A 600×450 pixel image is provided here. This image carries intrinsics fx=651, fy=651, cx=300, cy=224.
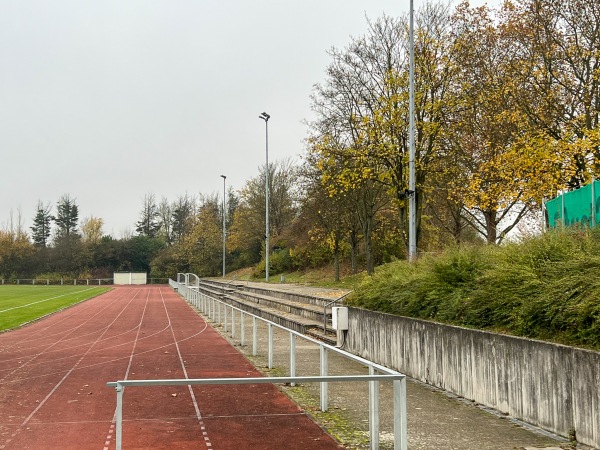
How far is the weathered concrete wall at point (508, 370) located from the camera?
22.1ft

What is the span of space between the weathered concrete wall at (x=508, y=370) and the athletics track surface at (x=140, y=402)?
8.04 feet

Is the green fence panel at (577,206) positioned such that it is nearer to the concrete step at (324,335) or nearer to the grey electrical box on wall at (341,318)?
the grey electrical box on wall at (341,318)

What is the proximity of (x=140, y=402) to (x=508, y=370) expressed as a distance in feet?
17.2

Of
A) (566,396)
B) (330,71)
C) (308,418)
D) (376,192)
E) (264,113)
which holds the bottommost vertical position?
(308,418)

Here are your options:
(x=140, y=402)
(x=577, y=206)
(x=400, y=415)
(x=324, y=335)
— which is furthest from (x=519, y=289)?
(x=324, y=335)

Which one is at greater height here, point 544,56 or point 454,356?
point 544,56

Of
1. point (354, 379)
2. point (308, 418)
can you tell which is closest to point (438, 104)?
point (308, 418)

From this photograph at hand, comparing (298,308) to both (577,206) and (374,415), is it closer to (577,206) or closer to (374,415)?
(577,206)

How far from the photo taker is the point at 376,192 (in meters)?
38.6

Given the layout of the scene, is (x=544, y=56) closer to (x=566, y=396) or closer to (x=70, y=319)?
(x=566, y=396)

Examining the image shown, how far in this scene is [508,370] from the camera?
Result: 822 cm

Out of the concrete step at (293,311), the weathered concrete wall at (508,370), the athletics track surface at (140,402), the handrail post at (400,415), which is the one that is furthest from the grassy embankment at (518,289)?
the concrete step at (293,311)

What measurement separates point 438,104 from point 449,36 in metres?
3.57

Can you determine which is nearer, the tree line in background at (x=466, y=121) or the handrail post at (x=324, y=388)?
the handrail post at (x=324, y=388)
